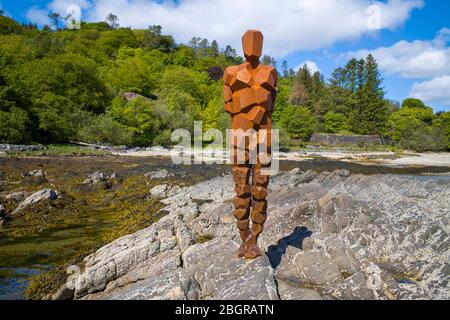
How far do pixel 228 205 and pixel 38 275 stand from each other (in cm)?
689

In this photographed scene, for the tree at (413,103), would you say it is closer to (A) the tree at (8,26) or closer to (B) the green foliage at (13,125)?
(B) the green foliage at (13,125)

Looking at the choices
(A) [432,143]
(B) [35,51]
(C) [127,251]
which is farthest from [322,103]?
(C) [127,251]

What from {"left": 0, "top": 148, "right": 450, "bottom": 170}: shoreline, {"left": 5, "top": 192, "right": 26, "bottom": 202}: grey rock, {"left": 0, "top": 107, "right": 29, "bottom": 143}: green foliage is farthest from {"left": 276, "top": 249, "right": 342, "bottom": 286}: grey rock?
{"left": 0, "top": 107, "right": 29, "bottom": 143}: green foliage

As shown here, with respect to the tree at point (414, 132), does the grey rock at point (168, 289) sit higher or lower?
lower

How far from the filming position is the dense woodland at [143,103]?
48750 mm

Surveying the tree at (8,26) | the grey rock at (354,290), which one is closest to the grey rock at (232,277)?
the grey rock at (354,290)

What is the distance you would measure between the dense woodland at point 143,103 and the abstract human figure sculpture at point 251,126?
43627 millimetres

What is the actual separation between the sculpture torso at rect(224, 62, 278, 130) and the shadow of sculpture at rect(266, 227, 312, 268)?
3091mm

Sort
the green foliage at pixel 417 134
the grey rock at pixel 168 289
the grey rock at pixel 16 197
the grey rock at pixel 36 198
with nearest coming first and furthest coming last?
1. the grey rock at pixel 168 289
2. the grey rock at pixel 36 198
3. the grey rock at pixel 16 197
4. the green foliage at pixel 417 134

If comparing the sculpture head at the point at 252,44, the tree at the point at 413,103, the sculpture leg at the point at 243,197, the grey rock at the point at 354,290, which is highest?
the tree at the point at 413,103

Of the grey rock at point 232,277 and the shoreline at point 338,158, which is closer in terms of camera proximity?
the grey rock at point 232,277

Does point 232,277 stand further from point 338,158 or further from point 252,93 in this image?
point 338,158

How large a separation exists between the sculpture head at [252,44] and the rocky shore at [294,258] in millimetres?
4241

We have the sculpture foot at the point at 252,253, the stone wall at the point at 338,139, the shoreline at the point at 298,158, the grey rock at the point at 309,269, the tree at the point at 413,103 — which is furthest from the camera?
the tree at the point at 413,103
